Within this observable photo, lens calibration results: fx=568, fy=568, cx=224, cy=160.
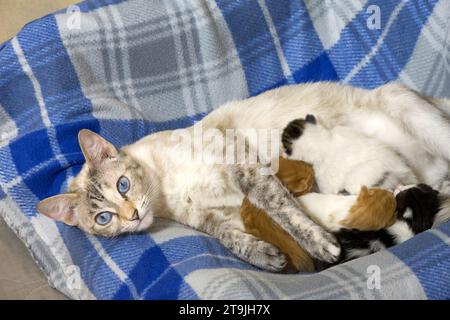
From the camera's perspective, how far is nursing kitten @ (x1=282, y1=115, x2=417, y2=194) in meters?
1.82

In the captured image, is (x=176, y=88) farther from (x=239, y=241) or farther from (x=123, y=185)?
(x=239, y=241)

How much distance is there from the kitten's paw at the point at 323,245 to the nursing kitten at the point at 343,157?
205 mm

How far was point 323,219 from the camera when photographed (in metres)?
1.82

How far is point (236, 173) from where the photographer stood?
1.90 meters

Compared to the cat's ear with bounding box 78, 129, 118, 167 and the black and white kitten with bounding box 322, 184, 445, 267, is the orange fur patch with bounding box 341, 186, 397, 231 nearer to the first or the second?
the black and white kitten with bounding box 322, 184, 445, 267

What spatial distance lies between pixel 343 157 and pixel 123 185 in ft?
2.40

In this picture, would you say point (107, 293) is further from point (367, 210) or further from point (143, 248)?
point (367, 210)

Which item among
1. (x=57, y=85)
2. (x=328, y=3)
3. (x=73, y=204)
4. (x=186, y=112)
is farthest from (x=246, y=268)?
(x=328, y=3)

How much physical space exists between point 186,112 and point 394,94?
818 mm

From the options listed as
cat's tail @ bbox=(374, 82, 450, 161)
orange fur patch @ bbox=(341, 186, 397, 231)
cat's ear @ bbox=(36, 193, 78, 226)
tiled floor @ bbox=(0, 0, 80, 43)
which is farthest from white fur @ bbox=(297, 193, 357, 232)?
tiled floor @ bbox=(0, 0, 80, 43)

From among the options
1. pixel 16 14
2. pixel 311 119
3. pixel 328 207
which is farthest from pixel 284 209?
pixel 16 14

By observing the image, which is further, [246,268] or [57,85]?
[57,85]

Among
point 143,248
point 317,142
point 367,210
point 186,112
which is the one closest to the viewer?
point 367,210

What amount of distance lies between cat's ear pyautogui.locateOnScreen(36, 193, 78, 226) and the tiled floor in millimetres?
918
